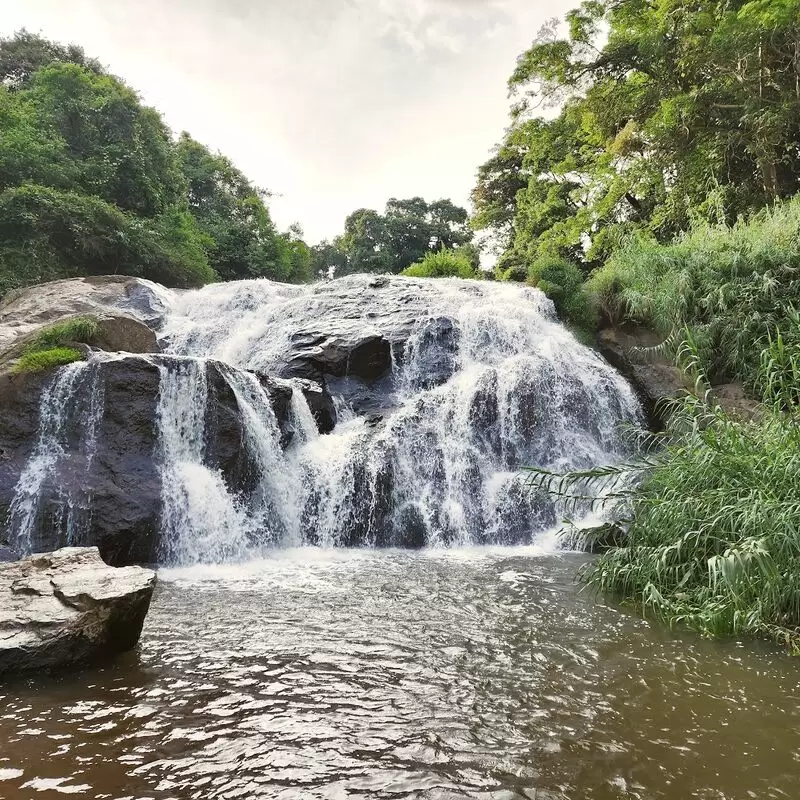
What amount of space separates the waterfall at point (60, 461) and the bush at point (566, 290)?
10.6 metres

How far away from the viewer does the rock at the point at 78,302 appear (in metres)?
12.5

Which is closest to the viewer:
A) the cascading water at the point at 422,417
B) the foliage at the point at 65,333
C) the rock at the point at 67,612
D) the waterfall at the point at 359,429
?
the rock at the point at 67,612

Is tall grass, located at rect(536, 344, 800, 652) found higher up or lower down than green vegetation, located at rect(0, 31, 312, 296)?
lower down

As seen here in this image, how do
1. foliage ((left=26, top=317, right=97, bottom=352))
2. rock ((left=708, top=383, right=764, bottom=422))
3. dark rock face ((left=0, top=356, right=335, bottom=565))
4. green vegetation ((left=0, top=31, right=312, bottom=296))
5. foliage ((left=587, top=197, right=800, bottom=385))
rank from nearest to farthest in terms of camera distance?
dark rock face ((left=0, top=356, right=335, bottom=565))
foliage ((left=26, top=317, right=97, bottom=352))
rock ((left=708, top=383, right=764, bottom=422))
foliage ((left=587, top=197, right=800, bottom=385))
green vegetation ((left=0, top=31, right=312, bottom=296))

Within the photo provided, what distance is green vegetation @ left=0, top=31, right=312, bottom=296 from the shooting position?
55.2ft

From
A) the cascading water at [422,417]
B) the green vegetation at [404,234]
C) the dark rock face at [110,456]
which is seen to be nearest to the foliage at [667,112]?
the cascading water at [422,417]

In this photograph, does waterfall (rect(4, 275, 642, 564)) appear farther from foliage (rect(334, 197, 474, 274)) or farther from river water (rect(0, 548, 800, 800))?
foliage (rect(334, 197, 474, 274))

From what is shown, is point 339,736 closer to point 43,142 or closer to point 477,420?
point 477,420

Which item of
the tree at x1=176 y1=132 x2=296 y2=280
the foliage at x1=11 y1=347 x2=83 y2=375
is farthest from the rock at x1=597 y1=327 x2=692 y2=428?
the tree at x1=176 y1=132 x2=296 y2=280

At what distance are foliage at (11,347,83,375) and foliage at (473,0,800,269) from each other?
12.8m

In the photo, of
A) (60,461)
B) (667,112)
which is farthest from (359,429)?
(667,112)

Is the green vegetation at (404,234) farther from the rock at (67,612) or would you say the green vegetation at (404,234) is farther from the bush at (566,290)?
the rock at (67,612)

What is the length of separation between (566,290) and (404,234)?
72.2 feet

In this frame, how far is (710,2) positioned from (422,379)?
1080cm
